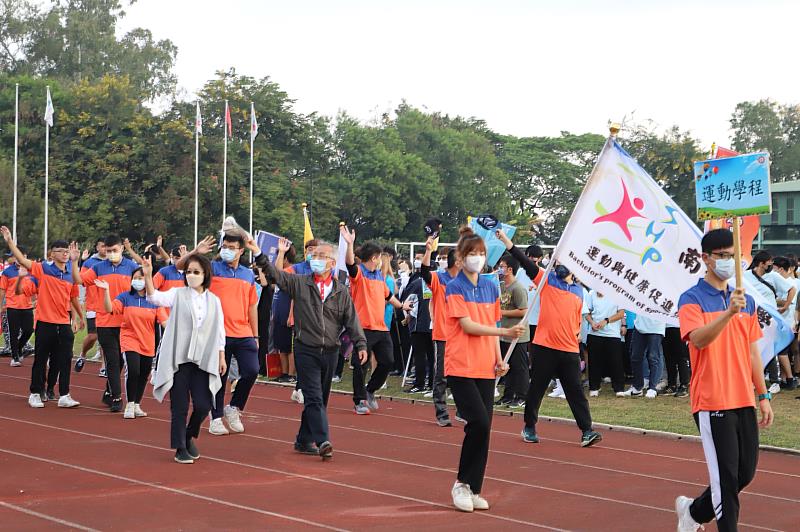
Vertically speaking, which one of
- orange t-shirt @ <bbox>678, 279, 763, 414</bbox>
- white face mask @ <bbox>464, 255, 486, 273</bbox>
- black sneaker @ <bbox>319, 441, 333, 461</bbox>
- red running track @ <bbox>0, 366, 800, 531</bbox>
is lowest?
red running track @ <bbox>0, 366, 800, 531</bbox>

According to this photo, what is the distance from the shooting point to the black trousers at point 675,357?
53.7ft

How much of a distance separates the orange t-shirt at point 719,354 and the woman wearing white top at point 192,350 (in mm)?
4933

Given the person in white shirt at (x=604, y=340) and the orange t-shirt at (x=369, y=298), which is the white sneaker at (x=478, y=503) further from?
the person in white shirt at (x=604, y=340)

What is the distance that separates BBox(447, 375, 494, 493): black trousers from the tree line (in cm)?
4378

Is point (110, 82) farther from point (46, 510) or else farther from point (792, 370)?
point (46, 510)

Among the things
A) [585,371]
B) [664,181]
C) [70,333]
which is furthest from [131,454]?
[664,181]

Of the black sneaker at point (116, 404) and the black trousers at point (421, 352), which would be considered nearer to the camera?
the black sneaker at point (116, 404)

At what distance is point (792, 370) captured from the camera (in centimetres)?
1703

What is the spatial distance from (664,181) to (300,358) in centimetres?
4292

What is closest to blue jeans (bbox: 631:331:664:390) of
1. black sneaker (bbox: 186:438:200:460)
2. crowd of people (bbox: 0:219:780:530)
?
crowd of people (bbox: 0:219:780:530)

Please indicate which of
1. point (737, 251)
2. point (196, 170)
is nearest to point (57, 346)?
point (737, 251)

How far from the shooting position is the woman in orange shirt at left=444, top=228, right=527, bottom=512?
27.2 ft

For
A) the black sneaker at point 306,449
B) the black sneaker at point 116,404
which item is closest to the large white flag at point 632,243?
the black sneaker at point 306,449

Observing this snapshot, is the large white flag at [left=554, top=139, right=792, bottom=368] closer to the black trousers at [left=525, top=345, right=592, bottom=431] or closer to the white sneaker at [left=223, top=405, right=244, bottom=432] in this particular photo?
the black trousers at [left=525, top=345, right=592, bottom=431]
